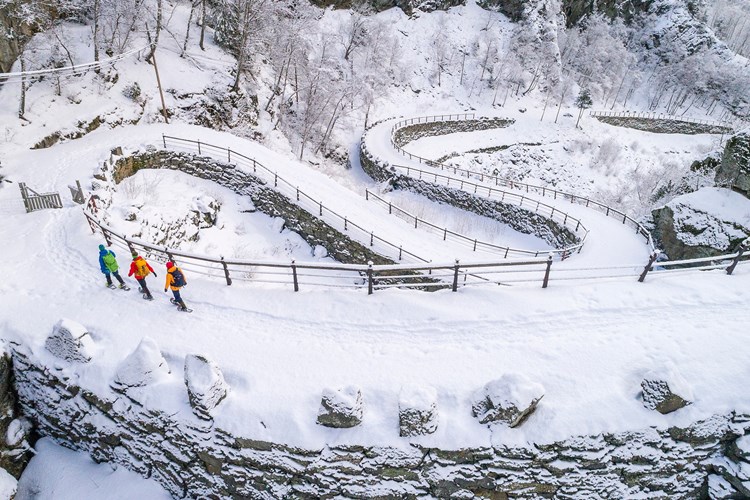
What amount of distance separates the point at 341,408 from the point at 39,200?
48.1 ft

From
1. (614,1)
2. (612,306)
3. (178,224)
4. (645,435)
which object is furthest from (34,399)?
(614,1)

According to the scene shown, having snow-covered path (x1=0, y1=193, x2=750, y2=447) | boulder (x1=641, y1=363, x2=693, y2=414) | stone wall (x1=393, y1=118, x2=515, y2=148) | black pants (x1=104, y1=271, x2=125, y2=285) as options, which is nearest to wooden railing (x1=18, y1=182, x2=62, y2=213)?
snow-covered path (x1=0, y1=193, x2=750, y2=447)

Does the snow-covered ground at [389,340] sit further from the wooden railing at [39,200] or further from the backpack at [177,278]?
the backpack at [177,278]

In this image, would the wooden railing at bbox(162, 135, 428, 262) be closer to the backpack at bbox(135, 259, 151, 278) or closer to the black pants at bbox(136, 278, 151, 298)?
the black pants at bbox(136, 278, 151, 298)

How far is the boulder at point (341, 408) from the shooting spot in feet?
22.0

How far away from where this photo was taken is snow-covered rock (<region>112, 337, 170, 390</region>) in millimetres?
7594

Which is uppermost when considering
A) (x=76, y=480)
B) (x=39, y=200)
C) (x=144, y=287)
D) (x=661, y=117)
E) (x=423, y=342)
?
(x=661, y=117)

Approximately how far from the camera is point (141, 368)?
24.9 ft

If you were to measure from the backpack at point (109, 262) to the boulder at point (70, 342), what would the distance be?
1.73 meters

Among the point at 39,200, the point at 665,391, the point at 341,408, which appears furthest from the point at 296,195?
the point at 665,391

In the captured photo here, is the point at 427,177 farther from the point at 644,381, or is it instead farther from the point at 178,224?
the point at 644,381

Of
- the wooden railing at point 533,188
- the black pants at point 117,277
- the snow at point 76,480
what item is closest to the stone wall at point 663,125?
the wooden railing at point 533,188

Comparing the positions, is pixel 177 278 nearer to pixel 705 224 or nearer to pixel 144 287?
pixel 144 287

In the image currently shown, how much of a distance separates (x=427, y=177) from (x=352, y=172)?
7.36 meters
